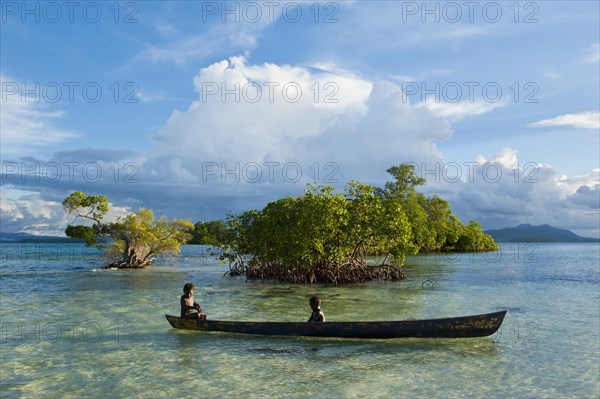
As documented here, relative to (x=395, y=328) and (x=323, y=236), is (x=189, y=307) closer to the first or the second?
(x=395, y=328)

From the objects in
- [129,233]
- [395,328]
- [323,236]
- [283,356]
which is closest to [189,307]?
[283,356]

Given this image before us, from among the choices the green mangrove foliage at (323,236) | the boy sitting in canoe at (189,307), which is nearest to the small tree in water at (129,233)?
the green mangrove foliage at (323,236)

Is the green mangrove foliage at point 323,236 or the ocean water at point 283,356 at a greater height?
the green mangrove foliage at point 323,236

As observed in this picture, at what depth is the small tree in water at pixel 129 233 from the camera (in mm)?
43531

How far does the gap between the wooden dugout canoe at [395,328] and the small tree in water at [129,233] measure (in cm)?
3307

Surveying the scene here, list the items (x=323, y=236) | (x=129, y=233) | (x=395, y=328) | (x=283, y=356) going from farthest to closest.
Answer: (x=129, y=233) < (x=323, y=236) < (x=395, y=328) < (x=283, y=356)

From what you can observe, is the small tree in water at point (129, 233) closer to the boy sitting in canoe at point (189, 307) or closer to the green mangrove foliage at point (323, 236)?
the green mangrove foliage at point (323, 236)

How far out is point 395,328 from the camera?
13.8m

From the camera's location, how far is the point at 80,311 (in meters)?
21.6

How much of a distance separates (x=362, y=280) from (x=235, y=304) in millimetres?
12815

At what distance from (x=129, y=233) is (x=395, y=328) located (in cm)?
3696

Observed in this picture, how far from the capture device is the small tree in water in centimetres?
4353

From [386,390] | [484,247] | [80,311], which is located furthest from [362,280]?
[484,247]

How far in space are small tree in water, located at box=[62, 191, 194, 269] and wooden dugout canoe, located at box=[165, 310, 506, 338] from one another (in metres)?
33.1
